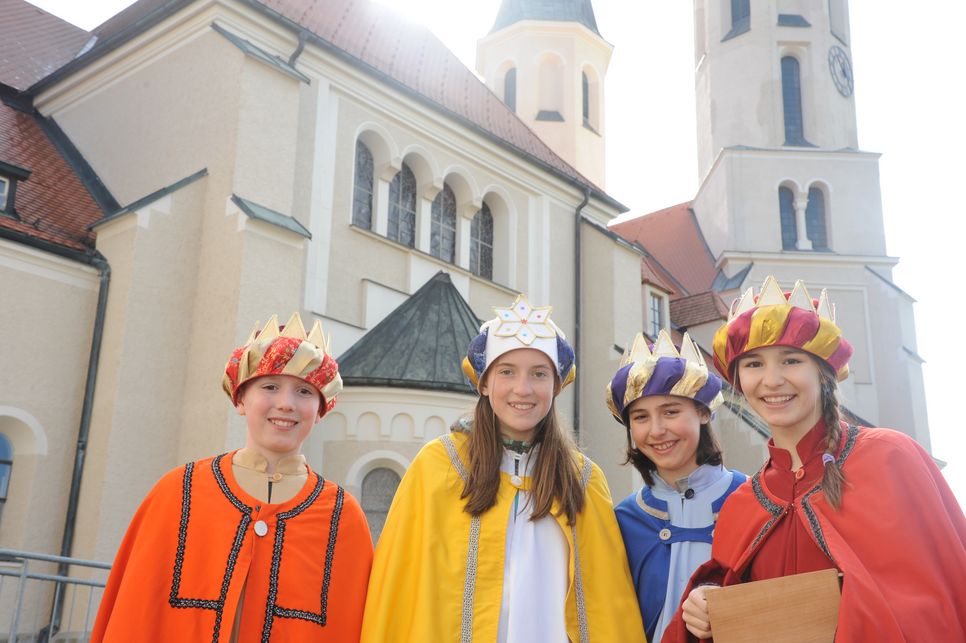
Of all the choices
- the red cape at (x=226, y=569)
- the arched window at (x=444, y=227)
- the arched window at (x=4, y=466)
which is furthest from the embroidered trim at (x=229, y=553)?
the arched window at (x=444, y=227)

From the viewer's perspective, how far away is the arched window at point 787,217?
29.8 meters

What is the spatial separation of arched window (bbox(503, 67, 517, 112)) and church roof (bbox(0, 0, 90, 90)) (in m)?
15.0

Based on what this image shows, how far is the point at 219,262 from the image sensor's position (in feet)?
38.2

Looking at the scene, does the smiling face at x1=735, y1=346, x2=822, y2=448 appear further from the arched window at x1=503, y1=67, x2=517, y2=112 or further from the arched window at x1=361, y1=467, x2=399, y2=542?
the arched window at x1=503, y1=67, x2=517, y2=112

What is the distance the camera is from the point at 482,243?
17.0m

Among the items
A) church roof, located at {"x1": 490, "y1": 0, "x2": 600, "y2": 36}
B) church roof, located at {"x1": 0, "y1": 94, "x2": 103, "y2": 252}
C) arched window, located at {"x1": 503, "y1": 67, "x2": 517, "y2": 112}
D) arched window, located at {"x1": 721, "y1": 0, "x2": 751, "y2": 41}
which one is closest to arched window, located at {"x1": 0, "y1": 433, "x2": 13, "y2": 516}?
church roof, located at {"x1": 0, "y1": 94, "x2": 103, "y2": 252}

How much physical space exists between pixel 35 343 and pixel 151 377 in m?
1.53

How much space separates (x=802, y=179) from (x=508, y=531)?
28473 millimetres

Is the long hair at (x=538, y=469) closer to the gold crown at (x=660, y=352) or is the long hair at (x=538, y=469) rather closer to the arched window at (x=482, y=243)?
the gold crown at (x=660, y=352)

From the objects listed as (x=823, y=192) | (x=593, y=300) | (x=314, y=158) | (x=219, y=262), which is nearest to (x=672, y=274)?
(x=823, y=192)

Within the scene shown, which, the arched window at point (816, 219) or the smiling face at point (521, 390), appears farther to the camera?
the arched window at point (816, 219)

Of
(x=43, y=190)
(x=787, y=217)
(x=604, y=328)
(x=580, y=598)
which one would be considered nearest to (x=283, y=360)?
(x=580, y=598)

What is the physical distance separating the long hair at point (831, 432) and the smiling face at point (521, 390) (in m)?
1.16

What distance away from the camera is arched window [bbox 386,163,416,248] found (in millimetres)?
15055
